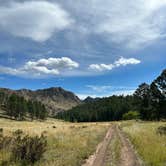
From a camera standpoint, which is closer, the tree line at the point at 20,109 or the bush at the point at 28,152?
the bush at the point at 28,152

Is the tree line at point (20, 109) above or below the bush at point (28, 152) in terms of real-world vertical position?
above

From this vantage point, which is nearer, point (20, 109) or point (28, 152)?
point (28, 152)

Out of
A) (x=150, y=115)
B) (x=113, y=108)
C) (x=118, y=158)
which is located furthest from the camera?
(x=113, y=108)

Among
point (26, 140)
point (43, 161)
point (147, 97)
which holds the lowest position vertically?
point (43, 161)

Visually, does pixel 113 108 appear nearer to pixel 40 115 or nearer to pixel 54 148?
pixel 40 115

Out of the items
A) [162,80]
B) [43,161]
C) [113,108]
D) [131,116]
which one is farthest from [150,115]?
[113,108]

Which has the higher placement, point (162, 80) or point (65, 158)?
point (162, 80)

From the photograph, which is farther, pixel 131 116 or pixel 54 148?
pixel 131 116

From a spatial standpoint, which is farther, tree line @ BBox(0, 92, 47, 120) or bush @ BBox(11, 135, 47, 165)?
tree line @ BBox(0, 92, 47, 120)

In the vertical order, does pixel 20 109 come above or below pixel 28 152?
above

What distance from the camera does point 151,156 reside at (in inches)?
545

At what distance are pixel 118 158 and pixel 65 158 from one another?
9.18 ft

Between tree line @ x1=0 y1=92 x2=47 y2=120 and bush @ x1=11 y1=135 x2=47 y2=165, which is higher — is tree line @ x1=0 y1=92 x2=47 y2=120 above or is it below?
above

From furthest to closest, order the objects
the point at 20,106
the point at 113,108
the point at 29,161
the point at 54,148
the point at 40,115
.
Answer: the point at 113,108 → the point at 40,115 → the point at 20,106 → the point at 54,148 → the point at 29,161
